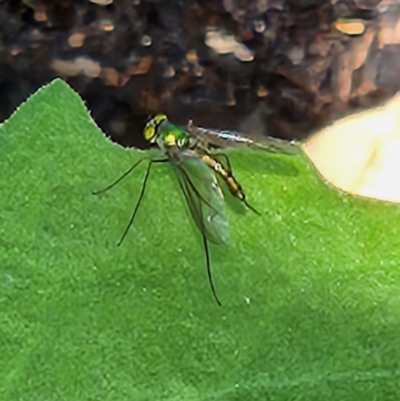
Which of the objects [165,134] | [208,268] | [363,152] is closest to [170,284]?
[208,268]

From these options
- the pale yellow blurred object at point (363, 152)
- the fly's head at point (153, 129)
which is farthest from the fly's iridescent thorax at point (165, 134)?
the pale yellow blurred object at point (363, 152)

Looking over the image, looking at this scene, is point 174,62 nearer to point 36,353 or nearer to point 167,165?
point 167,165

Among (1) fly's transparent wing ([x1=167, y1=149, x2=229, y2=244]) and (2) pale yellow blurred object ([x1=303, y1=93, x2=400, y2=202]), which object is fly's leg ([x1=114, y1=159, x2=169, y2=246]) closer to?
(1) fly's transparent wing ([x1=167, y1=149, x2=229, y2=244])

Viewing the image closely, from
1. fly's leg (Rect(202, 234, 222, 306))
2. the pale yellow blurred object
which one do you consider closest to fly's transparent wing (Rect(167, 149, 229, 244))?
fly's leg (Rect(202, 234, 222, 306))

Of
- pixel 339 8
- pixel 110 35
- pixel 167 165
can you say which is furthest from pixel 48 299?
pixel 339 8

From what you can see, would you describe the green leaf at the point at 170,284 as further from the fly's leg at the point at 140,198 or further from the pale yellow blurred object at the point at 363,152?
the pale yellow blurred object at the point at 363,152
